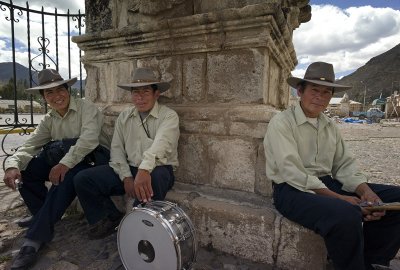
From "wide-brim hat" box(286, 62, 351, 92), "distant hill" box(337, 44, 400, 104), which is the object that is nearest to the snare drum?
"wide-brim hat" box(286, 62, 351, 92)

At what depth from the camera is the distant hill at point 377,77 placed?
84.6 m

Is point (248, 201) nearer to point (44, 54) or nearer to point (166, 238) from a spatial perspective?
point (166, 238)

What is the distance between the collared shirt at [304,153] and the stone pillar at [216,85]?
0.83ft

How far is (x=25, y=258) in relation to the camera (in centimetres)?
222

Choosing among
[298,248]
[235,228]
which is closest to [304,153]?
[298,248]

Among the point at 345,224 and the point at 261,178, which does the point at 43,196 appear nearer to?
the point at 261,178

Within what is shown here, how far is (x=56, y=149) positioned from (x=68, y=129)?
11.8 inches

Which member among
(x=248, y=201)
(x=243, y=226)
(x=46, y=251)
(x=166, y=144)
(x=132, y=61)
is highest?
(x=132, y=61)

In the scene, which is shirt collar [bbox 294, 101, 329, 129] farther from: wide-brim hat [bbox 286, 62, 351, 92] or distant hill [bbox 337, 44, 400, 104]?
distant hill [bbox 337, 44, 400, 104]

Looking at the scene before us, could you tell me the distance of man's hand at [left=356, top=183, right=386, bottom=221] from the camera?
189 cm

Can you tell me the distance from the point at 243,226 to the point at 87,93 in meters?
2.70

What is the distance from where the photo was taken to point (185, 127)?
9.18 feet

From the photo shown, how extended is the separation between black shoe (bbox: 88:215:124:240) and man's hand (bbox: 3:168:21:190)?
0.85 metres

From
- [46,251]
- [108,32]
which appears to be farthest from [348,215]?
[108,32]
